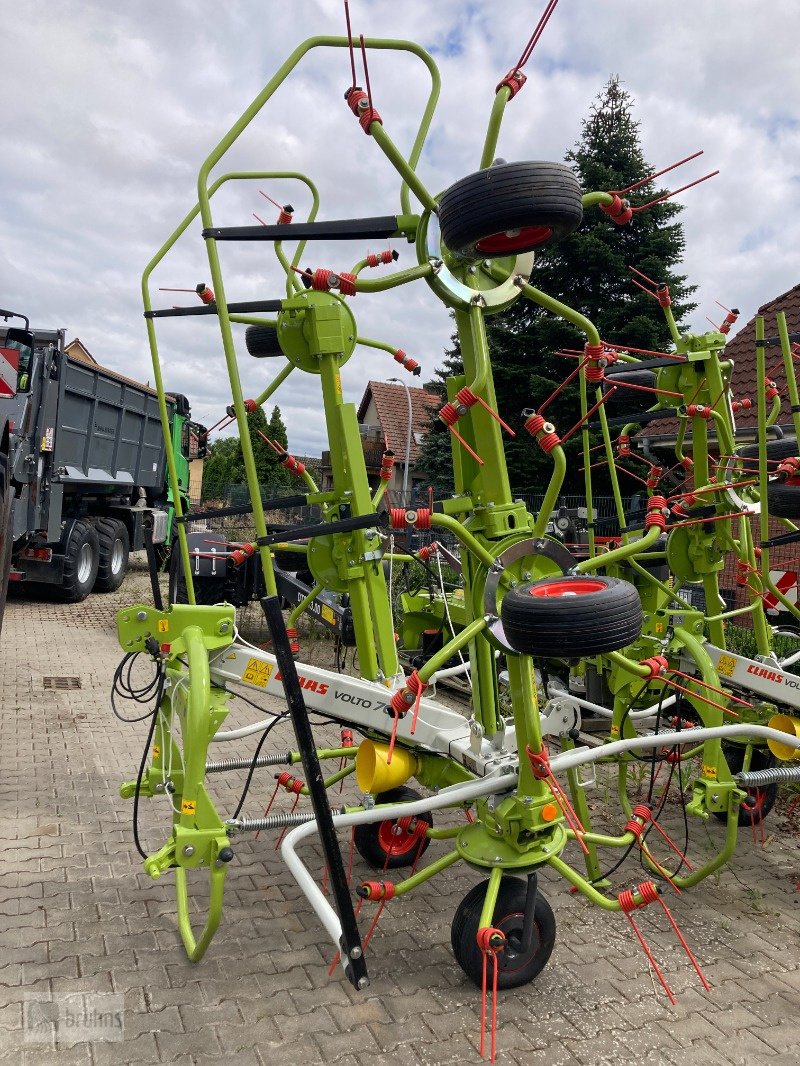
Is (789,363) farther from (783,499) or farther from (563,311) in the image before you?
(563,311)

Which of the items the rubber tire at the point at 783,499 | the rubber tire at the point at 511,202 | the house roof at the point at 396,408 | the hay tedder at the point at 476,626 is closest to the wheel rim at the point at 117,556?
the hay tedder at the point at 476,626

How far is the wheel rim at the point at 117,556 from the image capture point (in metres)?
12.2

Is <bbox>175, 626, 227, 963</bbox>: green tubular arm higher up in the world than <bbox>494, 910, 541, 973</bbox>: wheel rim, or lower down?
higher up

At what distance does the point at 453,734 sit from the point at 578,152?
15800 mm

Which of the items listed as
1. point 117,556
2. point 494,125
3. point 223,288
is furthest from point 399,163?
point 117,556

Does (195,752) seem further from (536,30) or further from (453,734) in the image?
(536,30)

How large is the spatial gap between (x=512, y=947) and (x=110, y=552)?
1011 cm

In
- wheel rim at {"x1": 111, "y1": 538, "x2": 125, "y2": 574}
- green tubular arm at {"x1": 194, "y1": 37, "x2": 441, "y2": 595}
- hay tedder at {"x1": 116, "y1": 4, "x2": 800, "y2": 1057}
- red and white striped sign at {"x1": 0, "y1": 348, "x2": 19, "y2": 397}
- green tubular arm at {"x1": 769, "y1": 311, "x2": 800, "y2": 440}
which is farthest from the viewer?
wheel rim at {"x1": 111, "y1": 538, "x2": 125, "y2": 574}

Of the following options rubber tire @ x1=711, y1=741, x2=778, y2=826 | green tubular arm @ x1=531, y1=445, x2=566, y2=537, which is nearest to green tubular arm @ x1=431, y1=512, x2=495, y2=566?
green tubular arm @ x1=531, y1=445, x2=566, y2=537

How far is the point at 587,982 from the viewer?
307cm

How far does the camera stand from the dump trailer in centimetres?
943

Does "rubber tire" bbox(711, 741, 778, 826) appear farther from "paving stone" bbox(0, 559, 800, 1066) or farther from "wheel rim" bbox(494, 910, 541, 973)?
"wheel rim" bbox(494, 910, 541, 973)

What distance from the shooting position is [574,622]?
253 cm

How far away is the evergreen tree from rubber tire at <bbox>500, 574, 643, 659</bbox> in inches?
479
